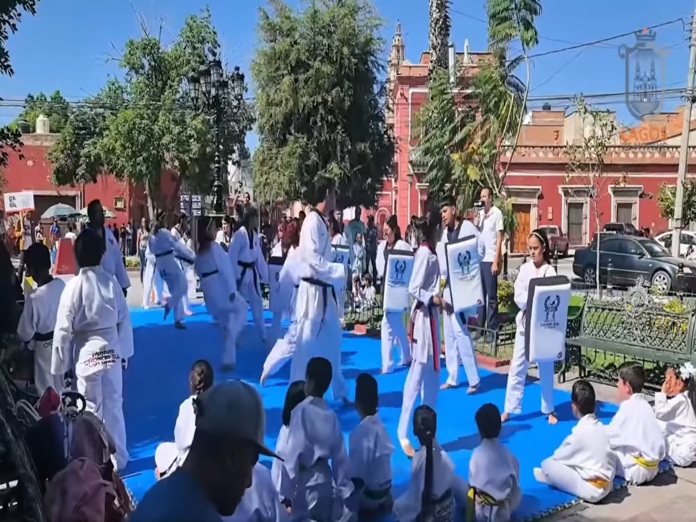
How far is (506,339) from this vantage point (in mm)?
10875

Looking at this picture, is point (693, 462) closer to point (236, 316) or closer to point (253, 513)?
point (253, 513)

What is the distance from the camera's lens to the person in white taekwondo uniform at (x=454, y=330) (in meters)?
8.38

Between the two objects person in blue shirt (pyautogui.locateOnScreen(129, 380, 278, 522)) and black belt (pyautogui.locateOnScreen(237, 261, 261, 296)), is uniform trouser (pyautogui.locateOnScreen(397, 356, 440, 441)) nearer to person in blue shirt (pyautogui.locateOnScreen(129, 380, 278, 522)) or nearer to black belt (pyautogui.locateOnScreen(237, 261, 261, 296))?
person in blue shirt (pyautogui.locateOnScreen(129, 380, 278, 522))

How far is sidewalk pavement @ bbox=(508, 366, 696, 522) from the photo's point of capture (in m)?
5.09

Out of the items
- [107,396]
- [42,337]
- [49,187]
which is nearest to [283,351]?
[107,396]

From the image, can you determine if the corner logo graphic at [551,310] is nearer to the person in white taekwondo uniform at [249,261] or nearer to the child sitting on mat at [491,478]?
the child sitting on mat at [491,478]

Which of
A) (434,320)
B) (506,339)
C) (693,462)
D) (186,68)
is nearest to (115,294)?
(434,320)

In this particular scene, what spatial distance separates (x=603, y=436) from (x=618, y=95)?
25193mm

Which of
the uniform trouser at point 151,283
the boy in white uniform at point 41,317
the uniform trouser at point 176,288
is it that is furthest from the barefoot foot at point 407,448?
the uniform trouser at point 151,283

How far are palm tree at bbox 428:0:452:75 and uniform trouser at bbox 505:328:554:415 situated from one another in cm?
1649

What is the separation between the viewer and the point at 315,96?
23438 mm

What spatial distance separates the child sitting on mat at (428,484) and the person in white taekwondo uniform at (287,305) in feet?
11.2

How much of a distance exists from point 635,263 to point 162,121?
19.4 m

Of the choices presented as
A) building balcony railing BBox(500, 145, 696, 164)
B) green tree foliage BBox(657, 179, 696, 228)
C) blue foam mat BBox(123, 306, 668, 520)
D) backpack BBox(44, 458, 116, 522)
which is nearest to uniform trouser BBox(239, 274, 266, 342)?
blue foam mat BBox(123, 306, 668, 520)
